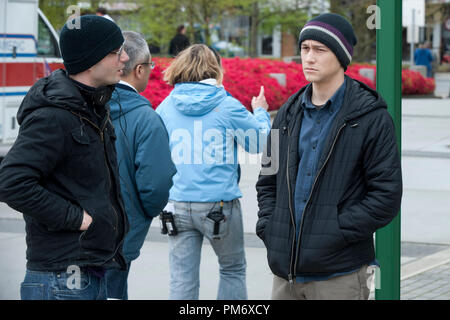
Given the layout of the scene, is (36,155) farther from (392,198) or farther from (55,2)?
(55,2)

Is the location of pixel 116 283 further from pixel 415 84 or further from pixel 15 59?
pixel 415 84

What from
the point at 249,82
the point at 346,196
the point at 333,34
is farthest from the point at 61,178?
the point at 249,82

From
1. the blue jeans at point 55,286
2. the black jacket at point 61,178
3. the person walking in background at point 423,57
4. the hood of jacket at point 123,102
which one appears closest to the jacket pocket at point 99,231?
the black jacket at point 61,178

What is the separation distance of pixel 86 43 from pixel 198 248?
2083 mm

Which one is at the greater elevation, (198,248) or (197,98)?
(197,98)

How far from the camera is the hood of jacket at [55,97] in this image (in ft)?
10.1

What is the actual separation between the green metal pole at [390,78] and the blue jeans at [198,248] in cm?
103

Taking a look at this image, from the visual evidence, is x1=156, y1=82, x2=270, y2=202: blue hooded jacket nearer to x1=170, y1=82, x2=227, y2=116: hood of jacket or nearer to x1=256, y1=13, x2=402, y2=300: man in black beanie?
x1=170, y1=82, x2=227, y2=116: hood of jacket

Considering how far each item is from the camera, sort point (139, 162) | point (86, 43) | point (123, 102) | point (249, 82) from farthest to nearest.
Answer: point (249, 82), point (123, 102), point (139, 162), point (86, 43)

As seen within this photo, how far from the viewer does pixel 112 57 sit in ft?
10.9

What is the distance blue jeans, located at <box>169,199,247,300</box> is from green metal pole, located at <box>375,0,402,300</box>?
1.03m

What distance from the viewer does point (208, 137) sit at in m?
4.87

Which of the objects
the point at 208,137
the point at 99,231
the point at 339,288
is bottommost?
the point at 339,288
